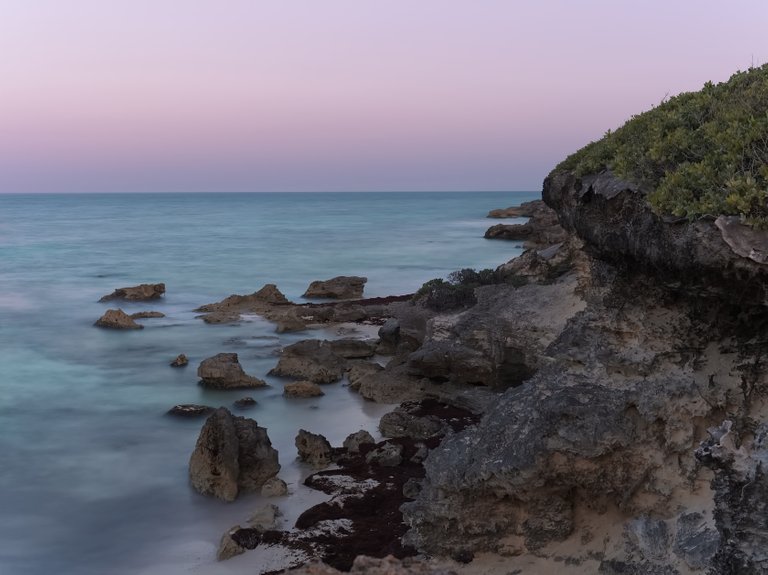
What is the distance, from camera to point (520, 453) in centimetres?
760

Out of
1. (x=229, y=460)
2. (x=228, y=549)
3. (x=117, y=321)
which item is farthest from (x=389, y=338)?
(x=117, y=321)

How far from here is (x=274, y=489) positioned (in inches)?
479

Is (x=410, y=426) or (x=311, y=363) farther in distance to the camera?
(x=311, y=363)

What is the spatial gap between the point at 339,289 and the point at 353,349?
12678 millimetres

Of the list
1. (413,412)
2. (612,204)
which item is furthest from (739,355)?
(413,412)

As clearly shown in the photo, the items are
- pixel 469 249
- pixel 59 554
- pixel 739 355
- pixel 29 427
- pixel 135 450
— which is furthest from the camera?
pixel 469 249

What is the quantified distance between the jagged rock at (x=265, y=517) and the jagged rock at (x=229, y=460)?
41.3 inches

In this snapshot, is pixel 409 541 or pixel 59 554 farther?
pixel 59 554

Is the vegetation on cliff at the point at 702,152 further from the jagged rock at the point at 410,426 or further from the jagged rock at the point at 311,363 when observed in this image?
the jagged rock at the point at 311,363

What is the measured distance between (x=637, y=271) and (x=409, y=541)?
4.24 m

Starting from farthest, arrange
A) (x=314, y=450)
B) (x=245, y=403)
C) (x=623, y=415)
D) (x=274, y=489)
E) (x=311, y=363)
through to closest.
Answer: (x=311, y=363), (x=245, y=403), (x=314, y=450), (x=274, y=489), (x=623, y=415)

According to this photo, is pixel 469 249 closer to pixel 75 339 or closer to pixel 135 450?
pixel 75 339

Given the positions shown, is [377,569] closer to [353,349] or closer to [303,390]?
[303,390]

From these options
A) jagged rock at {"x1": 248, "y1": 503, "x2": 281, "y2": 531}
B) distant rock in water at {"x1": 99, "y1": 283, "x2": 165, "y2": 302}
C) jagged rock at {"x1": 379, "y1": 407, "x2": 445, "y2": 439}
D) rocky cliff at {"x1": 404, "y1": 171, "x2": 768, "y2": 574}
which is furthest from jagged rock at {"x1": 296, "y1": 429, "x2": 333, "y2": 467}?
distant rock in water at {"x1": 99, "y1": 283, "x2": 165, "y2": 302}
